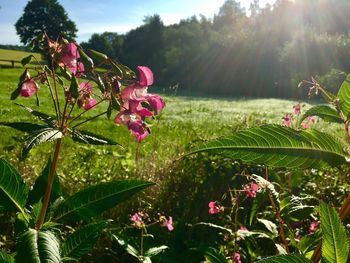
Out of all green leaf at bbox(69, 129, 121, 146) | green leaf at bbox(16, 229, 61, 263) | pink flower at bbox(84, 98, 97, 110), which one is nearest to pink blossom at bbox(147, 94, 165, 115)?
green leaf at bbox(69, 129, 121, 146)

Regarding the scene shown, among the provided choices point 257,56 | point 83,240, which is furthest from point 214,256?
point 257,56

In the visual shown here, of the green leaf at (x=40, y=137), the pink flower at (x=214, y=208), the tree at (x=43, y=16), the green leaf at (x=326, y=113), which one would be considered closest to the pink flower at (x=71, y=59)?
the green leaf at (x=40, y=137)

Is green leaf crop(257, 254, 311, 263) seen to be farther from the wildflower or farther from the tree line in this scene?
the tree line

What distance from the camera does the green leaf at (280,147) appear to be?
598 millimetres

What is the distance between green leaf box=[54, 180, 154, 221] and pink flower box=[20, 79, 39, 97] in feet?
1.15

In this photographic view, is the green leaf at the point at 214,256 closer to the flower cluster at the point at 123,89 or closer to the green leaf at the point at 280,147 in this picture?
the flower cluster at the point at 123,89

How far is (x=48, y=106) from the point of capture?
13.5 meters

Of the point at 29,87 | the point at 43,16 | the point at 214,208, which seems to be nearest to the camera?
the point at 29,87

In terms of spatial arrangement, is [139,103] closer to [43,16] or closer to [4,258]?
[4,258]

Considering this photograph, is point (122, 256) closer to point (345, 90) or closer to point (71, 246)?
point (71, 246)

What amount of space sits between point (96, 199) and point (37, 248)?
0.23 meters

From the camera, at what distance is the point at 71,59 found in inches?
46.0

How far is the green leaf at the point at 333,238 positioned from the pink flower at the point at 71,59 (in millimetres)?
742

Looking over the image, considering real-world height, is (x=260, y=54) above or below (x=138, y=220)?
above
